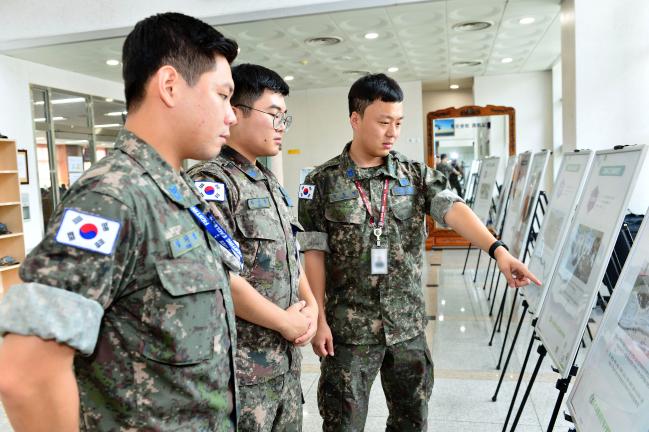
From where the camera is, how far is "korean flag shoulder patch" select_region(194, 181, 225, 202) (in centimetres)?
136

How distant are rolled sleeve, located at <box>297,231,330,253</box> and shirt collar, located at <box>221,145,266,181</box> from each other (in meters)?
0.42

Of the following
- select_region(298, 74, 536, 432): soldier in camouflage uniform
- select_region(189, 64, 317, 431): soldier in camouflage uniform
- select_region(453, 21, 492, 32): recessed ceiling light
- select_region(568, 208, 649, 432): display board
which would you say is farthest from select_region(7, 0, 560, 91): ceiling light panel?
select_region(568, 208, 649, 432): display board

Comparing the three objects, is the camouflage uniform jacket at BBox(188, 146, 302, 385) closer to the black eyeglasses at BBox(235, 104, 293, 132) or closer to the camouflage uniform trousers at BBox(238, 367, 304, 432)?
the camouflage uniform trousers at BBox(238, 367, 304, 432)

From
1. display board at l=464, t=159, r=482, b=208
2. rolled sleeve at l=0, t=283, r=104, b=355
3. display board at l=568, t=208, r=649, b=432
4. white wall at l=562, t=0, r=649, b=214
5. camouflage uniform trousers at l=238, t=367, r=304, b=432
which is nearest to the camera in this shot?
rolled sleeve at l=0, t=283, r=104, b=355

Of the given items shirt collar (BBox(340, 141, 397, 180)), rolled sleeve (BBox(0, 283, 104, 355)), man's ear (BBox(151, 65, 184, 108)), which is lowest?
rolled sleeve (BBox(0, 283, 104, 355))

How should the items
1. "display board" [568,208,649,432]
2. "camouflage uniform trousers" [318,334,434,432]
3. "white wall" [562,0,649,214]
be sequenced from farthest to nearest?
"white wall" [562,0,649,214], "camouflage uniform trousers" [318,334,434,432], "display board" [568,208,649,432]

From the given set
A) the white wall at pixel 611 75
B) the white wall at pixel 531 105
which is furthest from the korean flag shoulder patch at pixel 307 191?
the white wall at pixel 531 105

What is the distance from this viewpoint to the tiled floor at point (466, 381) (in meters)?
2.57

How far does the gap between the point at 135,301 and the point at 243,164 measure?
75cm

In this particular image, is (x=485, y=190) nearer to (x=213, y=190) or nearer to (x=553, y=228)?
(x=553, y=228)

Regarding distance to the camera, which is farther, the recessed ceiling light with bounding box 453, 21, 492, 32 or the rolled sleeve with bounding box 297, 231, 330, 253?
the recessed ceiling light with bounding box 453, 21, 492, 32

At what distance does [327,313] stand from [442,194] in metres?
0.62

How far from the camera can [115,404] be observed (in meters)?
0.83

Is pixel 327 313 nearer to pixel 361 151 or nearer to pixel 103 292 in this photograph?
pixel 361 151
